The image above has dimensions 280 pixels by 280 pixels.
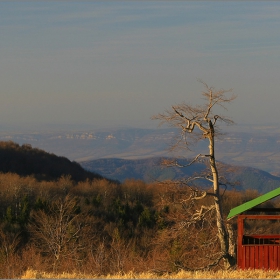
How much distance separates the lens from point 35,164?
534ft

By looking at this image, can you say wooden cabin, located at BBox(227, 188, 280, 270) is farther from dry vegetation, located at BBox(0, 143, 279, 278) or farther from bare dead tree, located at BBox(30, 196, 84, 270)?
bare dead tree, located at BBox(30, 196, 84, 270)

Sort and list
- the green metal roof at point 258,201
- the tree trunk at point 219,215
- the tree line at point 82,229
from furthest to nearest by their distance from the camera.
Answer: the tree line at point 82,229, the tree trunk at point 219,215, the green metal roof at point 258,201

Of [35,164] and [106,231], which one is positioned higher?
[35,164]

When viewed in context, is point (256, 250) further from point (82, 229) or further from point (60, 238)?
point (82, 229)

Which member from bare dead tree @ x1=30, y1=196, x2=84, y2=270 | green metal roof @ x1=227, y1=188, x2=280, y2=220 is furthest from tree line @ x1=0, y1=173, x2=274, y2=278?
green metal roof @ x1=227, y1=188, x2=280, y2=220

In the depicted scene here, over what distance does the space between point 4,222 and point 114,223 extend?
54.5ft

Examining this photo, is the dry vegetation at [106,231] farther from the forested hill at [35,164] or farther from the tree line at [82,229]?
the forested hill at [35,164]

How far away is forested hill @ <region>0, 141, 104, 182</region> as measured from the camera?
15575cm

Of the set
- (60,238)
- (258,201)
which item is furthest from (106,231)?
(258,201)

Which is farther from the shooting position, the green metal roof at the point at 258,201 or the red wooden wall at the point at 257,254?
the red wooden wall at the point at 257,254

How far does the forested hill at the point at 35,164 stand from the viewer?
511 ft

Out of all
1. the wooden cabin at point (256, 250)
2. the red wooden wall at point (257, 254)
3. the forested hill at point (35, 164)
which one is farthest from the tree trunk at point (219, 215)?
the forested hill at point (35, 164)

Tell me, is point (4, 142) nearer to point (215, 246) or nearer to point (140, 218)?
point (140, 218)

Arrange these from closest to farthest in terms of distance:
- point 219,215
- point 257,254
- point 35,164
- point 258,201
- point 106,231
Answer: point 258,201, point 257,254, point 219,215, point 106,231, point 35,164
